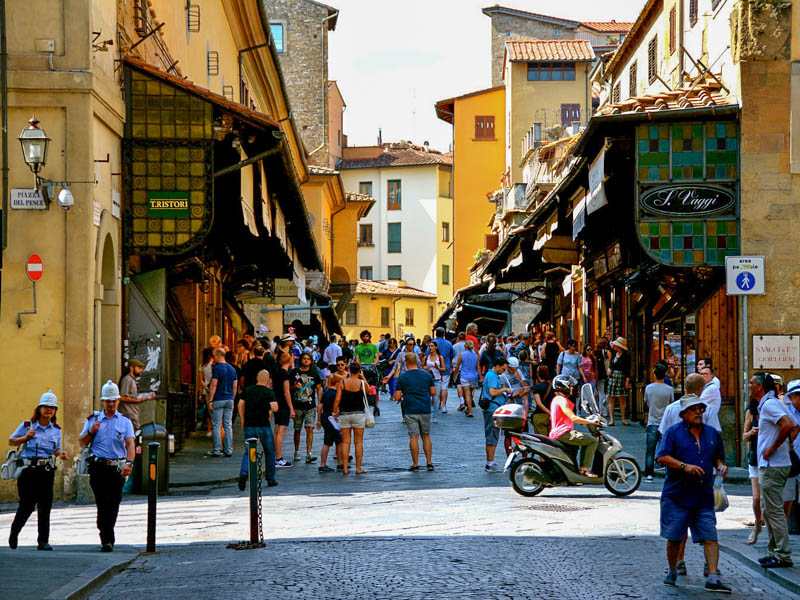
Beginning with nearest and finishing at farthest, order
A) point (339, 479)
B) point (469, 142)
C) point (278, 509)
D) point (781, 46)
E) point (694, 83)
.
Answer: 1. point (278, 509)
2. point (339, 479)
3. point (781, 46)
4. point (694, 83)
5. point (469, 142)

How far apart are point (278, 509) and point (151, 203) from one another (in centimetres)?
549

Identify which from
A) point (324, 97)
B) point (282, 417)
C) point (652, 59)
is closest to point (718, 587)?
point (282, 417)

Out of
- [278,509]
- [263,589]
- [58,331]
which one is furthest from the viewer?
[58,331]

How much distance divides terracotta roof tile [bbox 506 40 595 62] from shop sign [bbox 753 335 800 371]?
44.5 m

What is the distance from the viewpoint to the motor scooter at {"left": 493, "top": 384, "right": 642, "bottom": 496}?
51.4 feet

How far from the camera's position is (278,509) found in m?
14.7

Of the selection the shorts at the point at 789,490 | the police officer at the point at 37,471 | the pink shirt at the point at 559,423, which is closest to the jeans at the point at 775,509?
the shorts at the point at 789,490

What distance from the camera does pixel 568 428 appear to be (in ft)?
52.4

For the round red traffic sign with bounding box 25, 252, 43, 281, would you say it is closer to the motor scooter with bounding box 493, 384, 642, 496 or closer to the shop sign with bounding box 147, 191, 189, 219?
the shop sign with bounding box 147, 191, 189, 219

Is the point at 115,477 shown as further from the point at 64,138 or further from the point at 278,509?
the point at 64,138

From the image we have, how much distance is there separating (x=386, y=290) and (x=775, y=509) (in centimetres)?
7856

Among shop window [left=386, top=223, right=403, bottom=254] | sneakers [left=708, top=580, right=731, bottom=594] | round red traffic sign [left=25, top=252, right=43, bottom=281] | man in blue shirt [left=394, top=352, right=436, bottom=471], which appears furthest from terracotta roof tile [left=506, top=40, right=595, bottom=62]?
sneakers [left=708, top=580, right=731, bottom=594]

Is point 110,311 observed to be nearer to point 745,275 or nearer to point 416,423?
point 416,423

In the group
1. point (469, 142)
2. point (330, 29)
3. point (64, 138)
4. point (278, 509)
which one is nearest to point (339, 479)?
point (278, 509)
